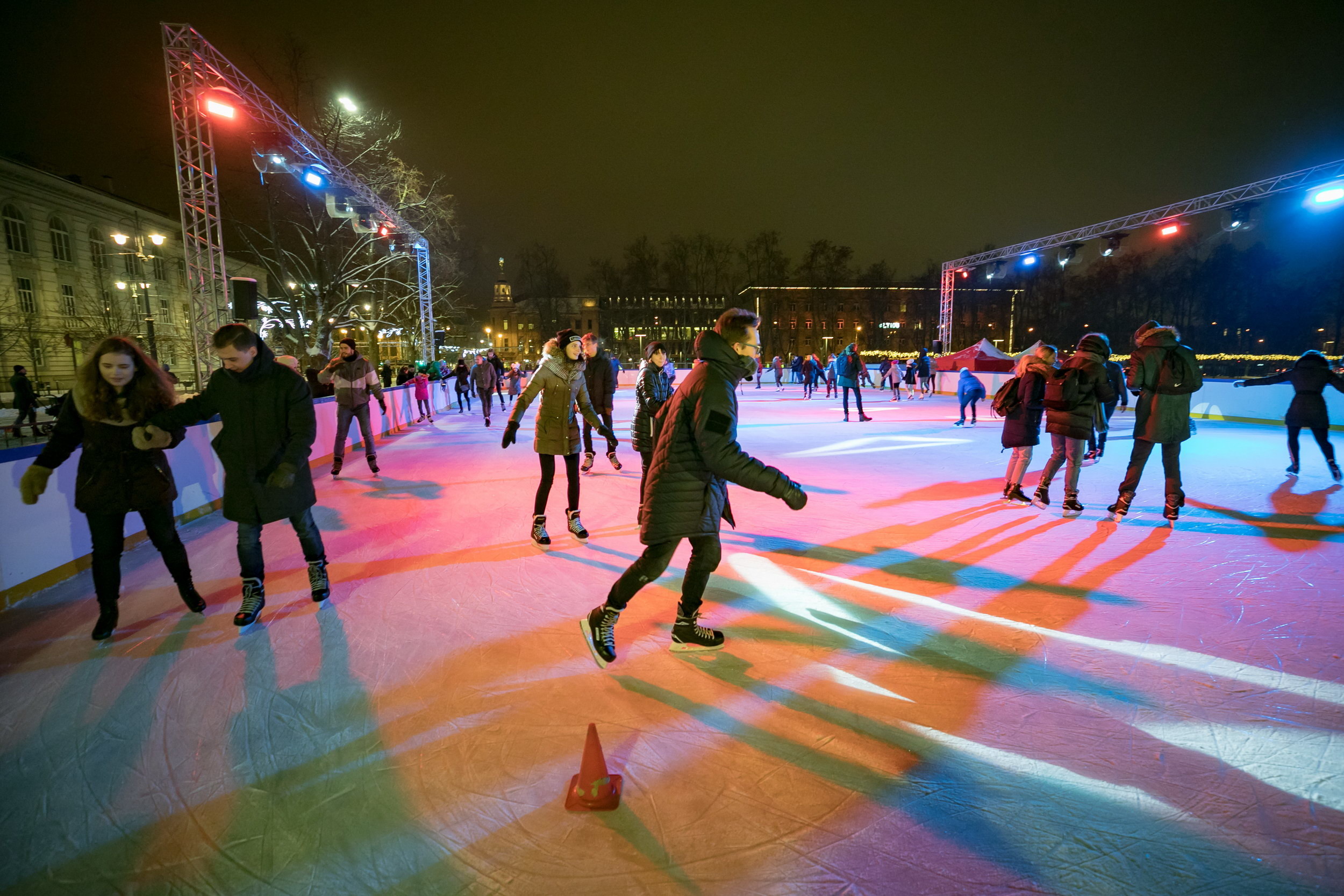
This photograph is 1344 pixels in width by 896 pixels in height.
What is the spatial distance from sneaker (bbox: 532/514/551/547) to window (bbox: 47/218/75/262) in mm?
38986

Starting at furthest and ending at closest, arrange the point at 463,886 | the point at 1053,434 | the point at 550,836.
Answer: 1. the point at 1053,434
2. the point at 550,836
3. the point at 463,886

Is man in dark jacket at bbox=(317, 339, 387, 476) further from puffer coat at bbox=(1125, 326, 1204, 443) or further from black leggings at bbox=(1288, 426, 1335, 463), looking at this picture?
black leggings at bbox=(1288, 426, 1335, 463)

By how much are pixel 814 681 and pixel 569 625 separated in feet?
4.25

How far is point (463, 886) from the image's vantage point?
1.63 metres

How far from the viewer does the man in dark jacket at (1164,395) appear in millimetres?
4707

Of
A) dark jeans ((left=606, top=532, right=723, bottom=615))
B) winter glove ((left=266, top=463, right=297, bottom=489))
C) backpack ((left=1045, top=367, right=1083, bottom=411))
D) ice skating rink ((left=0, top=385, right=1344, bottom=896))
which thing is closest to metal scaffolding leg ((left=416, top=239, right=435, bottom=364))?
ice skating rink ((left=0, top=385, right=1344, bottom=896))

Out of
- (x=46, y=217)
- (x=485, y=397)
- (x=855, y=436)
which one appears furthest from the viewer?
(x=46, y=217)

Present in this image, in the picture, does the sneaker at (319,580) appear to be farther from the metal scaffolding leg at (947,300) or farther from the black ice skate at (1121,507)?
the metal scaffolding leg at (947,300)

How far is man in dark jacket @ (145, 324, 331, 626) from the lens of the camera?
3.04 metres

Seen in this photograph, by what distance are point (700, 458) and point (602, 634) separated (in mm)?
955

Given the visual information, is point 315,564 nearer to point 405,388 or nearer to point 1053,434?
point 1053,434

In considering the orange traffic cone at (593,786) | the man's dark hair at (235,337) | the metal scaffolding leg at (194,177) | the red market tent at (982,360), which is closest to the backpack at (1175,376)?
the orange traffic cone at (593,786)

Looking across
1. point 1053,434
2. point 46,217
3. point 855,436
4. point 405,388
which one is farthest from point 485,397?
point 46,217

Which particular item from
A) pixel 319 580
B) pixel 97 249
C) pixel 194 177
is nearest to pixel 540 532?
pixel 319 580
